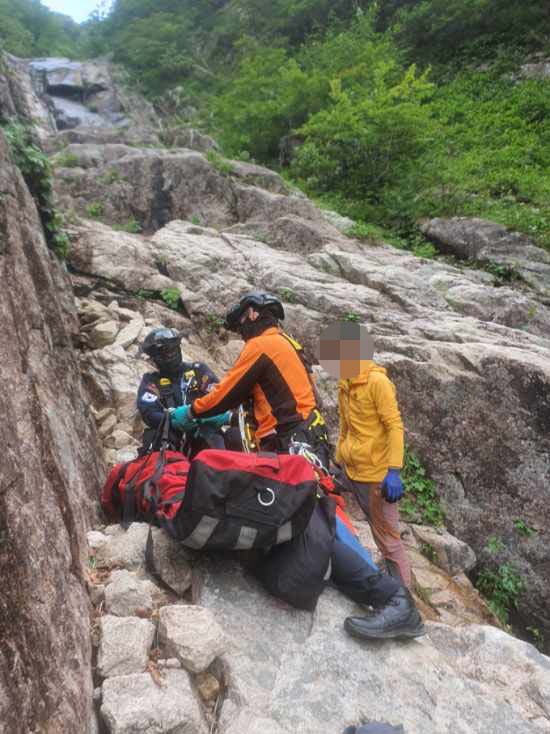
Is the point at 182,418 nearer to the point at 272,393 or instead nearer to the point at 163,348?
the point at 272,393

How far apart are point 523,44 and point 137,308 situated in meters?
23.0

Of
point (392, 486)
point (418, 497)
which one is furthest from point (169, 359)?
point (418, 497)

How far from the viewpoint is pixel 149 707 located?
2.10 meters

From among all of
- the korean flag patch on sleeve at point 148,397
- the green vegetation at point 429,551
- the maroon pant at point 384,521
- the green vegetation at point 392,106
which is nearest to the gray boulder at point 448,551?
the green vegetation at point 429,551

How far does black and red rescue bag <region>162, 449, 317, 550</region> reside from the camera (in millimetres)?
2756

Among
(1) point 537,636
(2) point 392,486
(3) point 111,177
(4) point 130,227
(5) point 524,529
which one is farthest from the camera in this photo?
(3) point 111,177

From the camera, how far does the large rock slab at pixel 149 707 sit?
2.03m

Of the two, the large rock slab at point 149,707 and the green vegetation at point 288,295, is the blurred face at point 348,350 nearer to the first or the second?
the large rock slab at point 149,707

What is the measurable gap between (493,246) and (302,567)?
11198mm

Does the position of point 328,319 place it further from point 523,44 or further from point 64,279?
point 523,44

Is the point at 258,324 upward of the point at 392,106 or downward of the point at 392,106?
downward

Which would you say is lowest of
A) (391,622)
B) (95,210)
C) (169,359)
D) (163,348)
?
(391,622)

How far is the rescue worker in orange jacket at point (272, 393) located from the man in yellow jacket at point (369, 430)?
0.42 metres

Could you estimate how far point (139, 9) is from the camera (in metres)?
45.8
